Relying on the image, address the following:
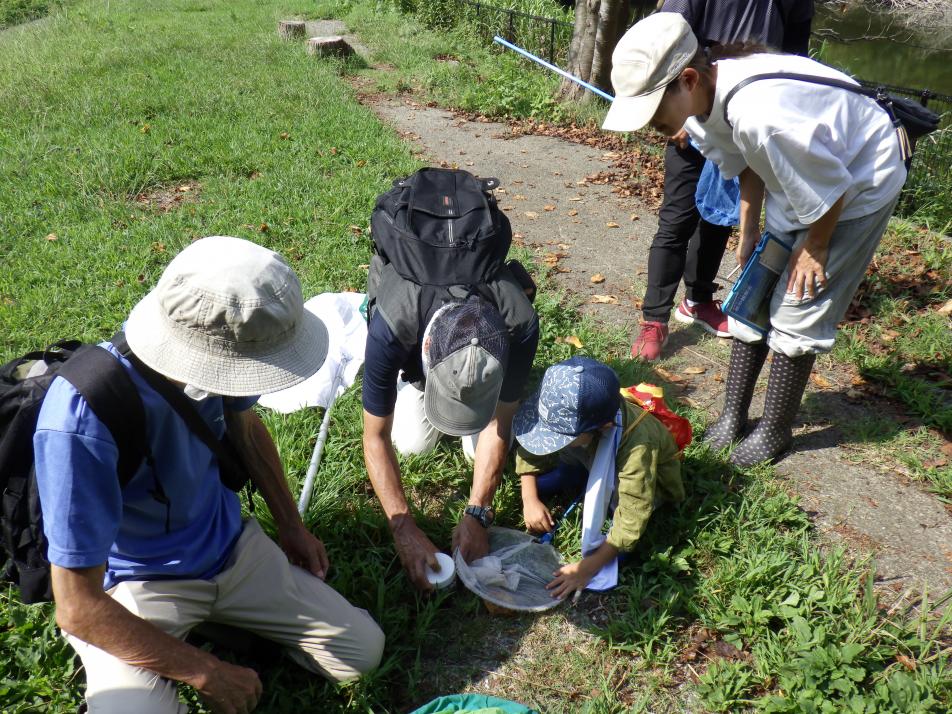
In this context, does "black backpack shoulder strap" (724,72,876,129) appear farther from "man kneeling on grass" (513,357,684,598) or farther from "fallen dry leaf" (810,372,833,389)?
"fallen dry leaf" (810,372,833,389)

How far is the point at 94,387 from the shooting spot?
5.23 feet

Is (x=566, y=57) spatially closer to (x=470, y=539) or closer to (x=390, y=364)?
(x=390, y=364)

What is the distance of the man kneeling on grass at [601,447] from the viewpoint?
2459 mm

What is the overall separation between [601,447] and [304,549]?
1.14m

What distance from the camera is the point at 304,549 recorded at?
2.52 meters

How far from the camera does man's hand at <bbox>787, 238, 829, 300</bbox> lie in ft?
8.65

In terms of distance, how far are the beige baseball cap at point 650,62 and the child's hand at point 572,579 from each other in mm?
1563

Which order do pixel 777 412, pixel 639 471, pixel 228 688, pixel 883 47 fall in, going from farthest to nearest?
pixel 883 47
pixel 777 412
pixel 639 471
pixel 228 688

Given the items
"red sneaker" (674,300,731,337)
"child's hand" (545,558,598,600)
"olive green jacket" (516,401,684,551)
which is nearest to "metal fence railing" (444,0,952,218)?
"red sneaker" (674,300,731,337)

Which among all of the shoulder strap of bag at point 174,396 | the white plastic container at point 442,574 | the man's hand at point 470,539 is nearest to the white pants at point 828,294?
the man's hand at point 470,539

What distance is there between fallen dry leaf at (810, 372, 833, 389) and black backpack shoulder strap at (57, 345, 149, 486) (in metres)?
3.39

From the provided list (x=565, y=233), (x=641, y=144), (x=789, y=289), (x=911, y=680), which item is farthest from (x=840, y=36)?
(x=911, y=680)

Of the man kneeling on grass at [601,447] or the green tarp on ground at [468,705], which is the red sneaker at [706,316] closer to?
the man kneeling on grass at [601,447]

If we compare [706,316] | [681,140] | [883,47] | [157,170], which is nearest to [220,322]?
[681,140]
